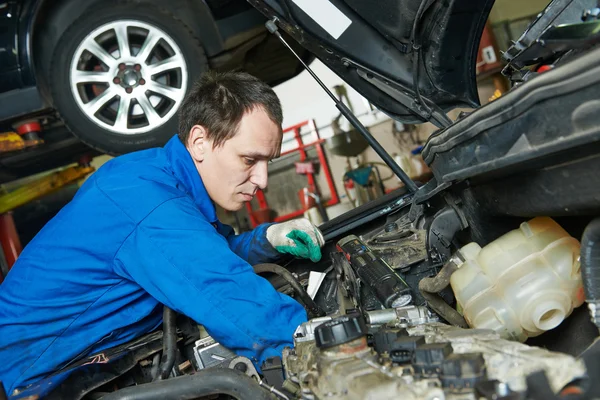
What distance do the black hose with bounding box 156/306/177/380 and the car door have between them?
2049 mm

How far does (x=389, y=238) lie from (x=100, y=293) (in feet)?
3.11

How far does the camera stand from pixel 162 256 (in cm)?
145

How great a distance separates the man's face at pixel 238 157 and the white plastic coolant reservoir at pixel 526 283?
2.68ft

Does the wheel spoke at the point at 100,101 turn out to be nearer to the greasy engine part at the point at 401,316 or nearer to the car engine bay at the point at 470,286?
the car engine bay at the point at 470,286

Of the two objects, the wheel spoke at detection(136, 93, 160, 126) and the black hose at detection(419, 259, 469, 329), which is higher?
the wheel spoke at detection(136, 93, 160, 126)

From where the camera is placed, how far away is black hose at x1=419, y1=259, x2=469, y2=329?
1369mm

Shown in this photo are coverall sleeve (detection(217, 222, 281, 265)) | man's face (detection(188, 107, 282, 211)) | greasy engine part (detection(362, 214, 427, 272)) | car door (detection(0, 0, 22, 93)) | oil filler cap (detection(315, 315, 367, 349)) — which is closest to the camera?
oil filler cap (detection(315, 315, 367, 349))

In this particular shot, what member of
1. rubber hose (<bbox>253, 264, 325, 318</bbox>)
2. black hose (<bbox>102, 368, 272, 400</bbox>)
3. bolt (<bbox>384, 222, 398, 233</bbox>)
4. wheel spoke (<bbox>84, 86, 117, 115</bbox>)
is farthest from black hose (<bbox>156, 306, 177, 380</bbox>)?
wheel spoke (<bbox>84, 86, 117, 115</bbox>)

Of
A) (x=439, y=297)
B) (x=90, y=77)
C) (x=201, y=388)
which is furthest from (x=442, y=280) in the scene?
(x=90, y=77)

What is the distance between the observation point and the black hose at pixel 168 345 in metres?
1.49

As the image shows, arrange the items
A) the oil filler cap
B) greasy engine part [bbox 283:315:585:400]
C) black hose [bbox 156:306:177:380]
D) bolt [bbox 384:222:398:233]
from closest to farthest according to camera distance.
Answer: greasy engine part [bbox 283:315:585:400] < the oil filler cap < black hose [bbox 156:306:177:380] < bolt [bbox 384:222:398:233]

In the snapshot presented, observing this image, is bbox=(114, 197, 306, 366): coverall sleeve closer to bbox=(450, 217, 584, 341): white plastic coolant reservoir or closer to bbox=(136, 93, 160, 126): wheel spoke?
bbox=(450, 217, 584, 341): white plastic coolant reservoir

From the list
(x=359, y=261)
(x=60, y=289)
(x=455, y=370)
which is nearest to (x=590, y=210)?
(x=455, y=370)

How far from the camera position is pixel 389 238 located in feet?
5.78
